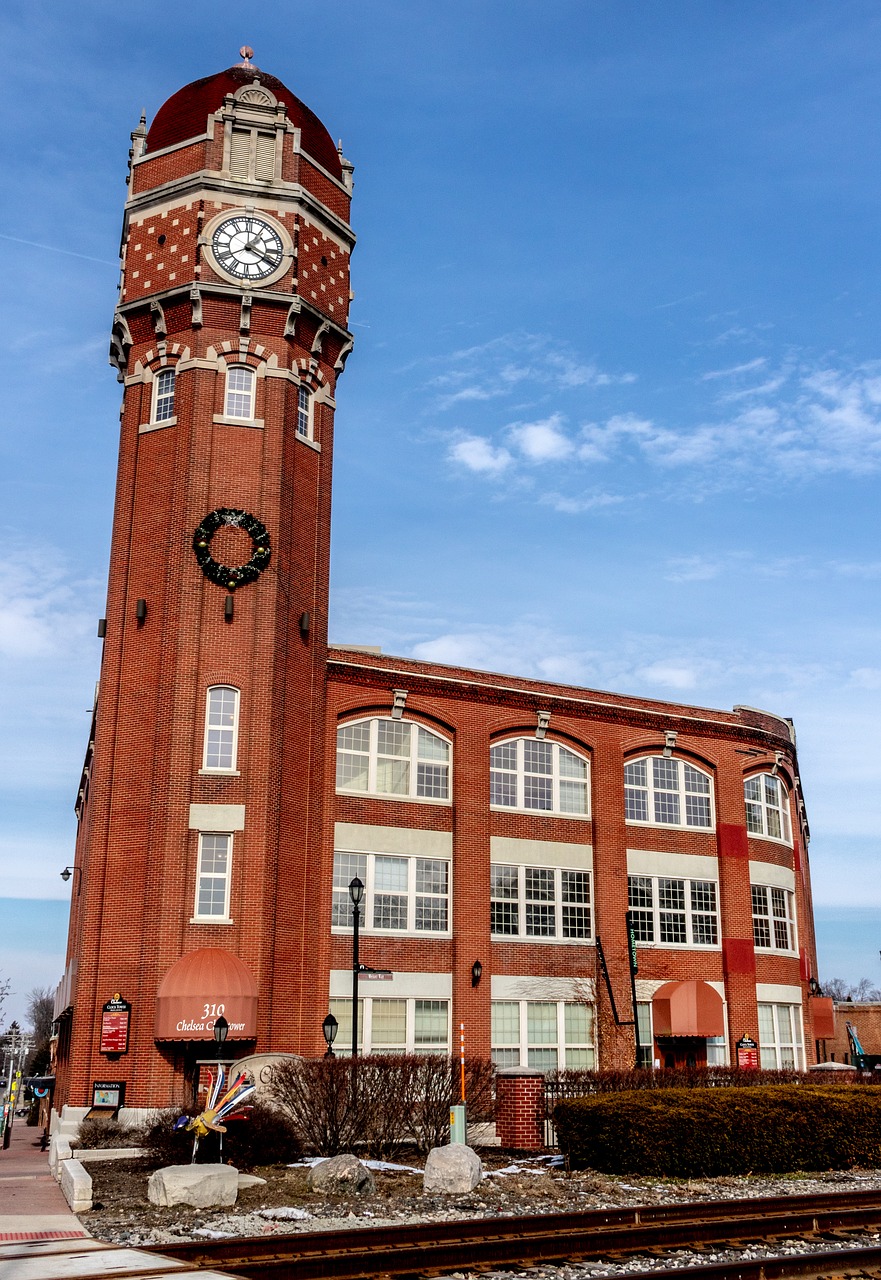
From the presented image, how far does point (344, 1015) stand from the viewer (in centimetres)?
3294

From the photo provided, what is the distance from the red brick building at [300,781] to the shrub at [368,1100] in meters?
5.48

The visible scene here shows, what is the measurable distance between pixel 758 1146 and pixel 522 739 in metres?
17.4

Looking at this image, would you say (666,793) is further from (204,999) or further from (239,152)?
(239,152)

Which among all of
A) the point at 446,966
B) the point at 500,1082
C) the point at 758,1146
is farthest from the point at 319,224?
the point at 758,1146

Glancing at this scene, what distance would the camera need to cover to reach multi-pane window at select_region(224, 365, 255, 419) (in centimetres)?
3500

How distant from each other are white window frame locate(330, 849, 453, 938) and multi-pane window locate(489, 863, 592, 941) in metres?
1.75

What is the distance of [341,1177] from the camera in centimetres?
1983

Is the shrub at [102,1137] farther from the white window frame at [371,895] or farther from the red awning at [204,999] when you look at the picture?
the white window frame at [371,895]

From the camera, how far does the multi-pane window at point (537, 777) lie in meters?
37.8

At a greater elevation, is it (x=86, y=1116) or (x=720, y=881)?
(x=720, y=881)

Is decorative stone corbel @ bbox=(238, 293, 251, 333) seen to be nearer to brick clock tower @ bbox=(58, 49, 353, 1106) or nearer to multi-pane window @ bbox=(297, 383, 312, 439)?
brick clock tower @ bbox=(58, 49, 353, 1106)

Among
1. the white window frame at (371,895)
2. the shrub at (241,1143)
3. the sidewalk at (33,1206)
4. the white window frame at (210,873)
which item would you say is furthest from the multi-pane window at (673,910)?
the sidewalk at (33,1206)

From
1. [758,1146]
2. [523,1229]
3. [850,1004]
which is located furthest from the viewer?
[850,1004]

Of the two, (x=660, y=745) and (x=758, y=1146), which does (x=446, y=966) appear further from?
(x=758, y=1146)
